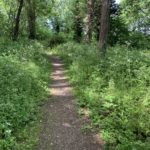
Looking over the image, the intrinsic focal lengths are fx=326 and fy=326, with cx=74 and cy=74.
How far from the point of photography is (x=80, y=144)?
7.52m

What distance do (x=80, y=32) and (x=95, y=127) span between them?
35.6 meters

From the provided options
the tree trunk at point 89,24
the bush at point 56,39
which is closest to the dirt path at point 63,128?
the tree trunk at point 89,24

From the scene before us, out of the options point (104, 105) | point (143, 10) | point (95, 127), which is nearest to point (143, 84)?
point (104, 105)

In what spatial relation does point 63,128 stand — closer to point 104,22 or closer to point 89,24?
point 104,22

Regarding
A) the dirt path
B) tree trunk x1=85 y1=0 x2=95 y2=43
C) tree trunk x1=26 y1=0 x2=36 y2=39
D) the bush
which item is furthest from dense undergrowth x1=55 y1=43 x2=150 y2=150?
the bush

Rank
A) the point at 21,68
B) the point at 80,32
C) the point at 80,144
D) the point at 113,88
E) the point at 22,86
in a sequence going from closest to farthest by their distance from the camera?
1. the point at 80,144
2. the point at 113,88
3. the point at 22,86
4. the point at 21,68
5. the point at 80,32

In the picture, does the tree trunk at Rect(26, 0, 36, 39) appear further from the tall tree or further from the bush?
the bush

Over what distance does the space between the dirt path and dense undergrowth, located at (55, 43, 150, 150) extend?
39 centimetres

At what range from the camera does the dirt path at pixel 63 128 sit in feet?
24.4

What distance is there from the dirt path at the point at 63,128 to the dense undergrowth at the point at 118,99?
0.39m

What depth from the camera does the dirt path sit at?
7431 millimetres

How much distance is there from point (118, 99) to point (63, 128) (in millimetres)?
1754

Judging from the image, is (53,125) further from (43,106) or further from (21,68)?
(21,68)

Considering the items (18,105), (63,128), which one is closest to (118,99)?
(63,128)
